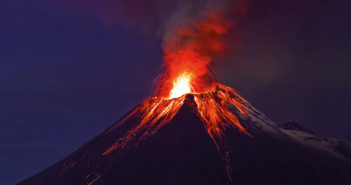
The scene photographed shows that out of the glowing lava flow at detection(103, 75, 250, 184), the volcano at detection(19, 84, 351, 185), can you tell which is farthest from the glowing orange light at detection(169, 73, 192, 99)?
the volcano at detection(19, 84, 351, 185)

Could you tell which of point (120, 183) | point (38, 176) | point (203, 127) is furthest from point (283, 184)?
point (38, 176)

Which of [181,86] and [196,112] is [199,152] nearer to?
[196,112]

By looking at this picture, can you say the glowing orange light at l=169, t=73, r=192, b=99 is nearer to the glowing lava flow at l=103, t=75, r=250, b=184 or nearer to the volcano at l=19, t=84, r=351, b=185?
the glowing lava flow at l=103, t=75, r=250, b=184

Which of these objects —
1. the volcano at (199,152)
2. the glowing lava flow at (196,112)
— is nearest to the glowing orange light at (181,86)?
the glowing lava flow at (196,112)

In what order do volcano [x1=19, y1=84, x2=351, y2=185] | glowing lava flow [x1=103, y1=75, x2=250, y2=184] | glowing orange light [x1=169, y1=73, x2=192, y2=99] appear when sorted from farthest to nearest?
glowing orange light [x1=169, y1=73, x2=192, y2=99] < glowing lava flow [x1=103, y1=75, x2=250, y2=184] < volcano [x1=19, y1=84, x2=351, y2=185]

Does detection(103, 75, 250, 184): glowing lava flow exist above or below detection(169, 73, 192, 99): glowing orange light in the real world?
below

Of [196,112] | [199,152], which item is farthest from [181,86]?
[199,152]

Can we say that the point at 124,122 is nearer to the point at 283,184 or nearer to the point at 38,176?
the point at 38,176
